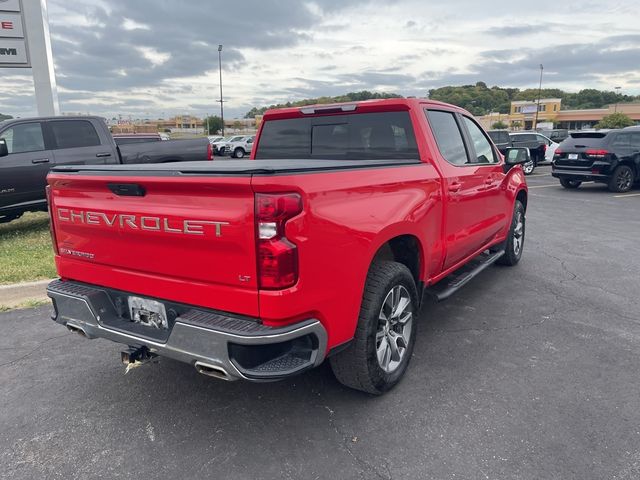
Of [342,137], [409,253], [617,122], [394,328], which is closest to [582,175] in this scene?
[342,137]

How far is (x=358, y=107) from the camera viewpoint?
397cm

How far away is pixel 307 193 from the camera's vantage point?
232 cm

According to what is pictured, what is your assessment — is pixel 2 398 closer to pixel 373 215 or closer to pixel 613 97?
pixel 373 215

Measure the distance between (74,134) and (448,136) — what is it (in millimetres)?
6776

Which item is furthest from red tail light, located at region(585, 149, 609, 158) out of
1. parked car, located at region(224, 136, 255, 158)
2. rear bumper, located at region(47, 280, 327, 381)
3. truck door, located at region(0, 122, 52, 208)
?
parked car, located at region(224, 136, 255, 158)

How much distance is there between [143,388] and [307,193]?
1.98 m

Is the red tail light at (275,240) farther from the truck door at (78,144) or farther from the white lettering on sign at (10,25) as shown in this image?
the white lettering on sign at (10,25)

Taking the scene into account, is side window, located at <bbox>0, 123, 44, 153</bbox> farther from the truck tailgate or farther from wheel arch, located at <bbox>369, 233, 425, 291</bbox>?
wheel arch, located at <bbox>369, 233, 425, 291</bbox>

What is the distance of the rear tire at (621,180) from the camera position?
43.7ft

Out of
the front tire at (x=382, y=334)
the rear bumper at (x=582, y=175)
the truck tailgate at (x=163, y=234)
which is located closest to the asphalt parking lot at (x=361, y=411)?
the front tire at (x=382, y=334)

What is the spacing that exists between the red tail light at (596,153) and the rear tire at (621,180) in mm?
564

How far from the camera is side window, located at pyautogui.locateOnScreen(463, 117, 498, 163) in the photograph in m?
4.75

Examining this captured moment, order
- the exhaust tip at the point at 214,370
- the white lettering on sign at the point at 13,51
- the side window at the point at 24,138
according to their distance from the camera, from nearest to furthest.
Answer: the exhaust tip at the point at 214,370, the side window at the point at 24,138, the white lettering on sign at the point at 13,51

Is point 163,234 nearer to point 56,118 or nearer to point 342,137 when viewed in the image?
point 342,137
